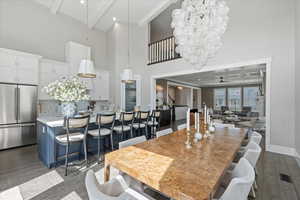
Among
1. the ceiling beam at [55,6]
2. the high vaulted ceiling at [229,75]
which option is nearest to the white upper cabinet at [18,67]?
the ceiling beam at [55,6]

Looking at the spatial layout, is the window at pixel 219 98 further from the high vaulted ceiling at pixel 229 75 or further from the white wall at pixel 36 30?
the white wall at pixel 36 30

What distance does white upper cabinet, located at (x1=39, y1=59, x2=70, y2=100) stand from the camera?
4.26 m

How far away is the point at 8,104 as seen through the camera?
11.6ft

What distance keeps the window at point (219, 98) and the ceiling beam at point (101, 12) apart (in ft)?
37.4

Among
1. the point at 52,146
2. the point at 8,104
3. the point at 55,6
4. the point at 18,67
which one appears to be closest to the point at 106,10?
the point at 55,6

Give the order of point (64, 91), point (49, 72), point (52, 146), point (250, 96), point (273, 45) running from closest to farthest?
point (52, 146), point (64, 91), point (273, 45), point (49, 72), point (250, 96)

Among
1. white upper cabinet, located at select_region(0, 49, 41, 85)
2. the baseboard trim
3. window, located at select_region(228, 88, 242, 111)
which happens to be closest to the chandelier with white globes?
the baseboard trim

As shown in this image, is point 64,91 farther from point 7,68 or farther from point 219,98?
point 219,98

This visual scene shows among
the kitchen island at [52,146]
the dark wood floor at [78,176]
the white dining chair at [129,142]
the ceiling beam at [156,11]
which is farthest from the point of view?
the ceiling beam at [156,11]

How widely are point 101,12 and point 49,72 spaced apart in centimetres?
284

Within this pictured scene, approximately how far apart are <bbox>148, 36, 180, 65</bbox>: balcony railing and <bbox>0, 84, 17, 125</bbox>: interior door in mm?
4862

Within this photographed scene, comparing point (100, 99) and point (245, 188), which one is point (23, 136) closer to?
point (100, 99)

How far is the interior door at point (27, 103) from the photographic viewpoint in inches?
146

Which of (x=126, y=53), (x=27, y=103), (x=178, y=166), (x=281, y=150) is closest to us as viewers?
(x=178, y=166)
